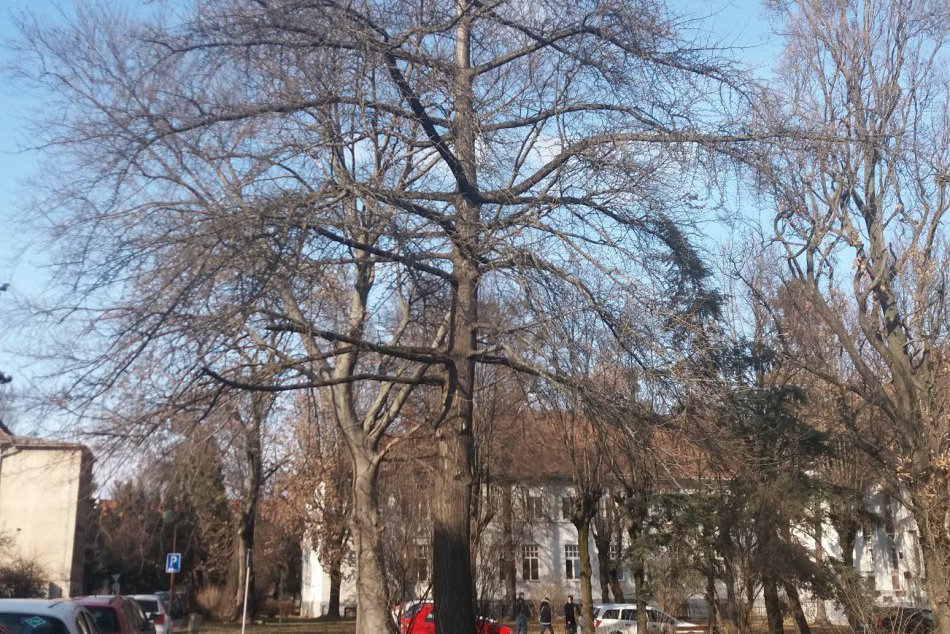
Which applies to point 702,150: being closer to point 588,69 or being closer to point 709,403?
point 588,69

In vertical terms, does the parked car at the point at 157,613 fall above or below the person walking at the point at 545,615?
above

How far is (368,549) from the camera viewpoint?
18.4m

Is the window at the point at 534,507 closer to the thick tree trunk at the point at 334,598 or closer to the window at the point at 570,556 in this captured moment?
the window at the point at 570,556

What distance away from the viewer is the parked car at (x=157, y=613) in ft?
75.5

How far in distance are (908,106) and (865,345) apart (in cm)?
702

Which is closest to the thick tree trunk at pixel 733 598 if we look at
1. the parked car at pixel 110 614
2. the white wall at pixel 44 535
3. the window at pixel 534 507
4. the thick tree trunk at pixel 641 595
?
the thick tree trunk at pixel 641 595

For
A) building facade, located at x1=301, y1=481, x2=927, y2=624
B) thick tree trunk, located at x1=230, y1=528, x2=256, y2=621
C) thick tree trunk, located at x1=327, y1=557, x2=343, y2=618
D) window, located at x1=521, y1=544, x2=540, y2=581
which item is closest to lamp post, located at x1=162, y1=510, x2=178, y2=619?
thick tree trunk, located at x1=230, y1=528, x2=256, y2=621

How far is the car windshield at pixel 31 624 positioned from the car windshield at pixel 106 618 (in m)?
4.62

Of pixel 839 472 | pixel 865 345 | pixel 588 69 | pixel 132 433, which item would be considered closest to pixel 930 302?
pixel 865 345

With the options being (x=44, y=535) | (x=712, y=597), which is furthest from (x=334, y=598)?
(x=712, y=597)

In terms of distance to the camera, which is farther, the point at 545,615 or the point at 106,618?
the point at 545,615

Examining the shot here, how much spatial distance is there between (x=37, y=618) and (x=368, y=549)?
10.1 metres

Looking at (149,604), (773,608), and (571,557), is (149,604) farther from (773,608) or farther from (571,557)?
→ (571,557)

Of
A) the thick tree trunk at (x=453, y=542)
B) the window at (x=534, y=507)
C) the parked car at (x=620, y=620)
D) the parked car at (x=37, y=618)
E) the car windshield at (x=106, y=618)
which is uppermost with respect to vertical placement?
the window at (x=534, y=507)
